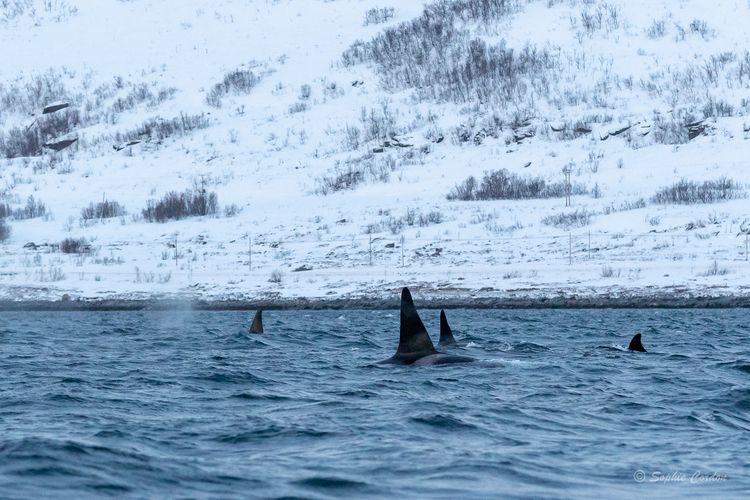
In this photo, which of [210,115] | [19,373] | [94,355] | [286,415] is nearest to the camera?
[286,415]

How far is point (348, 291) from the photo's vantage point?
3859cm

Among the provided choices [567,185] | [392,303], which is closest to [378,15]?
[567,185]

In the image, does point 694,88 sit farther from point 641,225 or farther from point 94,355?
point 94,355

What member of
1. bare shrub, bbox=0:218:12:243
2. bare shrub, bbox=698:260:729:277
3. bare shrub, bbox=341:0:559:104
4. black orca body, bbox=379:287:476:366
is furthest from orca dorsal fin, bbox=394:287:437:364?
bare shrub, bbox=341:0:559:104

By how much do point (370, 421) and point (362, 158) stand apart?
5460 cm

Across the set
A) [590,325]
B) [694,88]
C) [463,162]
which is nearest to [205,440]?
[590,325]

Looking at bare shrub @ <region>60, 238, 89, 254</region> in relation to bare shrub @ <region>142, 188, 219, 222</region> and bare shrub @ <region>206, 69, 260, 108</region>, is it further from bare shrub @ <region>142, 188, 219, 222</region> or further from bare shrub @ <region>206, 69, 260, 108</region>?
bare shrub @ <region>206, 69, 260, 108</region>

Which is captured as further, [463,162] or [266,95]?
[266,95]

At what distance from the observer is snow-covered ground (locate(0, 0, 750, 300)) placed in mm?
41594

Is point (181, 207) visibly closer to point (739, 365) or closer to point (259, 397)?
point (739, 365)

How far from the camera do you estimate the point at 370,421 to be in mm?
9656

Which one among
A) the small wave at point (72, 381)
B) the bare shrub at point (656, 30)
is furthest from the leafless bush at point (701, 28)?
the small wave at point (72, 381)

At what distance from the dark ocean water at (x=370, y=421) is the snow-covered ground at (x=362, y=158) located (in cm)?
2132

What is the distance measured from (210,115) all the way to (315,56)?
1342 cm
